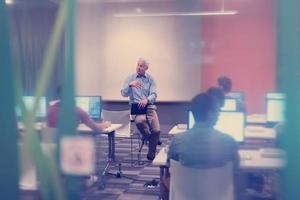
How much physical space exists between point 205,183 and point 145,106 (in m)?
3.68

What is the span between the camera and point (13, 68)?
216 cm

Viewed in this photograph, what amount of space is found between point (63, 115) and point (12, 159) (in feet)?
1.36

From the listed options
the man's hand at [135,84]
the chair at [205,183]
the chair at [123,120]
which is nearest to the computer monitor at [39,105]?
the chair at [205,183]

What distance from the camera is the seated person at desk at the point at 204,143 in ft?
7.70

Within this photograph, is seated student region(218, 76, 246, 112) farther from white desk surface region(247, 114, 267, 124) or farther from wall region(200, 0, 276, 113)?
wall region(200, 0, 276, 113)

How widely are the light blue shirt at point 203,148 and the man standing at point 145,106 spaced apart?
129 inches

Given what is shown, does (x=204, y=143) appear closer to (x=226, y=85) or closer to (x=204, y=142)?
(x=204, y=142)

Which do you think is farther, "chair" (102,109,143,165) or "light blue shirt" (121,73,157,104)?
"light blue shirt" (121,73,157,104)

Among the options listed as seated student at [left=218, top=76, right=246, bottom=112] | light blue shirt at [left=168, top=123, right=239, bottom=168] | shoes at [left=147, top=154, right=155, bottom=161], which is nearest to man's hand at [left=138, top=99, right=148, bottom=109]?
shoes at [left=147, top=154, right=155, bottom=161]

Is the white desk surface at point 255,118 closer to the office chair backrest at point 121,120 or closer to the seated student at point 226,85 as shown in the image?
the seated student at point 226,85

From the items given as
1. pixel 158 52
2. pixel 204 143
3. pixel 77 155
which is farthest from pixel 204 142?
pixel 158 52

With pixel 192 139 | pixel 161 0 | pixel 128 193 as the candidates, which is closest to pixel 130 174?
pixel 128 193

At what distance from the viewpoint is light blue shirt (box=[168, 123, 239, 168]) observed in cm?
234

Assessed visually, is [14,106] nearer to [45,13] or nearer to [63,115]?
[63,115]
